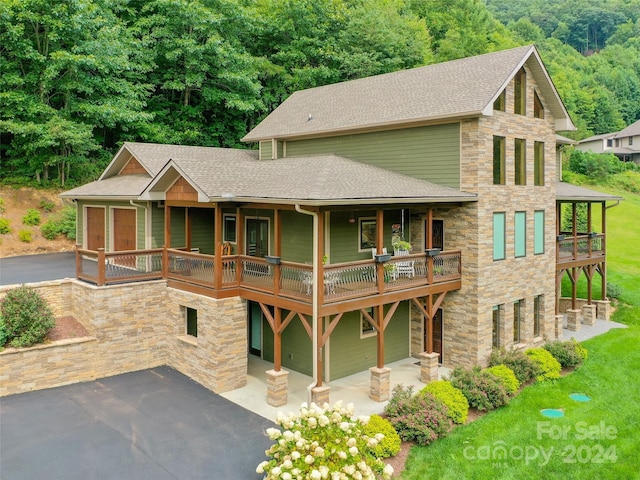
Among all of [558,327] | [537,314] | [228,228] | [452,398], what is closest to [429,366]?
[452,398]

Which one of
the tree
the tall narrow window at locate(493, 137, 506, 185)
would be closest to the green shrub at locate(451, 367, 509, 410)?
Answer: the tall narrow window at locate(493, 137, 506, 185)

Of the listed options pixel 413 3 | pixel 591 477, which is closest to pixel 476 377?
pixel 591 477

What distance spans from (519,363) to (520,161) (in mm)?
6770

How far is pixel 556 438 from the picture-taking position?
11180mm

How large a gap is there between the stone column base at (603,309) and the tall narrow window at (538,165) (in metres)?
7.93

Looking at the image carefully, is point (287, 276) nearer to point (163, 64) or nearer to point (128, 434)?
point (128, 434)

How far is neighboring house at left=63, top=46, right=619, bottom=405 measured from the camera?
1301 centimetres

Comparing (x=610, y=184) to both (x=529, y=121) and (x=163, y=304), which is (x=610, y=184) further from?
(x=163, y=304)

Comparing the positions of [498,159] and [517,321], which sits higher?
[498,159]

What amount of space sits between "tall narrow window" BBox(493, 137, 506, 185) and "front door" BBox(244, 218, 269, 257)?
24.5 feet

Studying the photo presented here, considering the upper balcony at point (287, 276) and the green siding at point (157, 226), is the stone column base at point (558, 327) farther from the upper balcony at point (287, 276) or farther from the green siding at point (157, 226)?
the green siding at point (157, 226)

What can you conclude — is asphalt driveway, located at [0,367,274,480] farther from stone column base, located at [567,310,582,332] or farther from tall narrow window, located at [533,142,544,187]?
stone column base, located at [567,310,582,332]

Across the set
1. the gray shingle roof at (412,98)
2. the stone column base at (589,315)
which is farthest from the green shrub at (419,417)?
the stone column base at (589,315)

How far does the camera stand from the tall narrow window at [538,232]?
57.6ft
